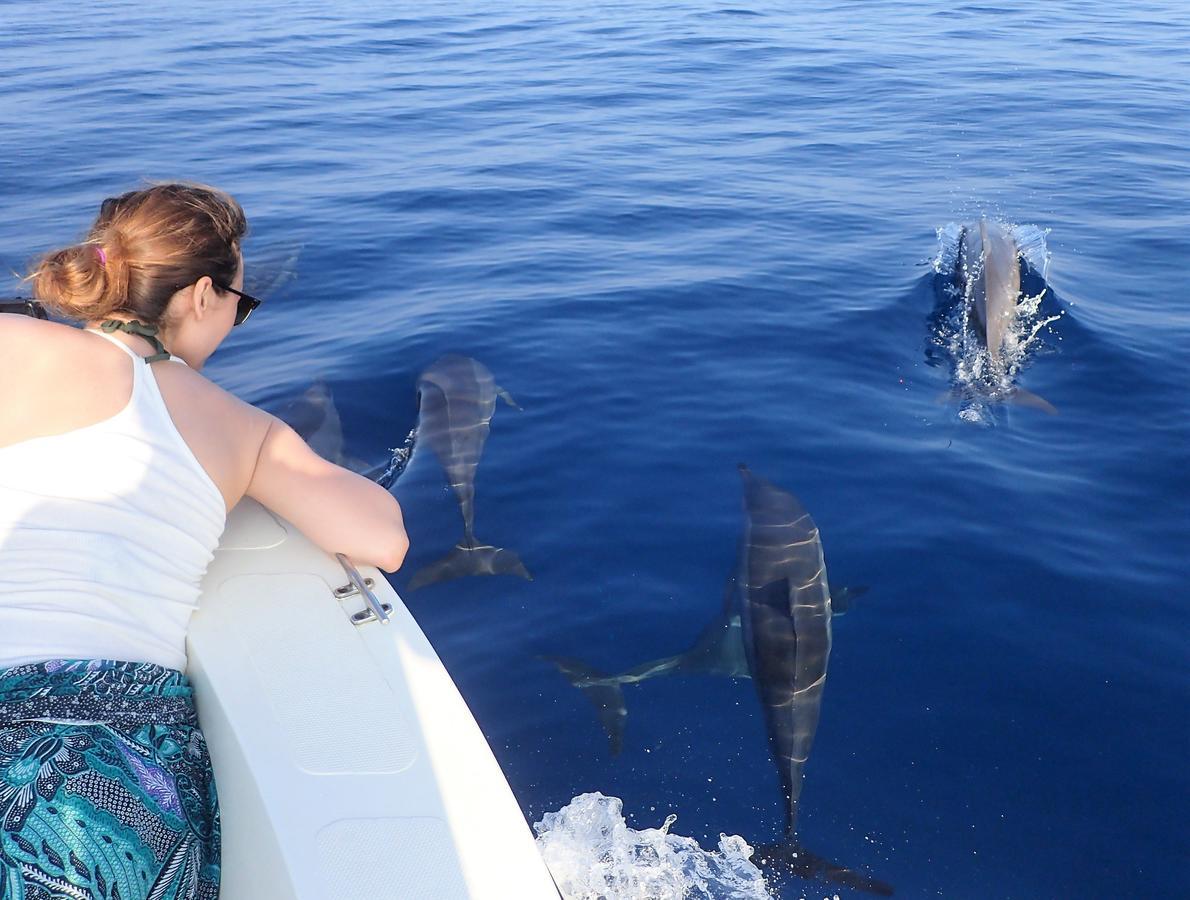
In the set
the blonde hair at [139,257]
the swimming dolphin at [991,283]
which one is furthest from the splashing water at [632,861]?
the swimming dolphin at [991,283]

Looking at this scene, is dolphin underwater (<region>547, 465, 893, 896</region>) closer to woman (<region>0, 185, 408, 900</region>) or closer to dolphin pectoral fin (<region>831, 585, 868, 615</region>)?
dolphin pectoral fin (<region>831, 585, 868, 615</region>)

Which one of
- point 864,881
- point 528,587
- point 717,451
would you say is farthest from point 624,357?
point 864,881

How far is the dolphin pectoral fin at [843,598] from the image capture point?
5.19 m

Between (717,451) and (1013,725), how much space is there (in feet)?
9.11

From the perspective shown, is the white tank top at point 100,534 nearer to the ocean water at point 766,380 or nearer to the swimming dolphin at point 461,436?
the ocean water at point 766,380

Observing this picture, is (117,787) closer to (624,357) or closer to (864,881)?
(864,881)

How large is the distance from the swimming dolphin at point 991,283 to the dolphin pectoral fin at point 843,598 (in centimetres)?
297

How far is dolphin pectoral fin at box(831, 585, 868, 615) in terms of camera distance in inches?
204

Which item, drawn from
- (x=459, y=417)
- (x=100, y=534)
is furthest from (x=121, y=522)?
(x=459, y=417)

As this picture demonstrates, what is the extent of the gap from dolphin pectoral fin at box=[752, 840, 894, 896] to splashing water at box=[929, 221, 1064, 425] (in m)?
4.02

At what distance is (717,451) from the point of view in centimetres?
687

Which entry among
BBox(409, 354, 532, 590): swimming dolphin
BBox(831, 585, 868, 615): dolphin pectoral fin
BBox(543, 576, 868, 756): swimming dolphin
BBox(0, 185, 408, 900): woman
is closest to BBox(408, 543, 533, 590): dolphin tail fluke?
BBox(409, 354, 532, 590): swimming dolphin

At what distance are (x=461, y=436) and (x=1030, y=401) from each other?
3965mm

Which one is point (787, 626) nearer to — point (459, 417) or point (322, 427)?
point (459, 417)
